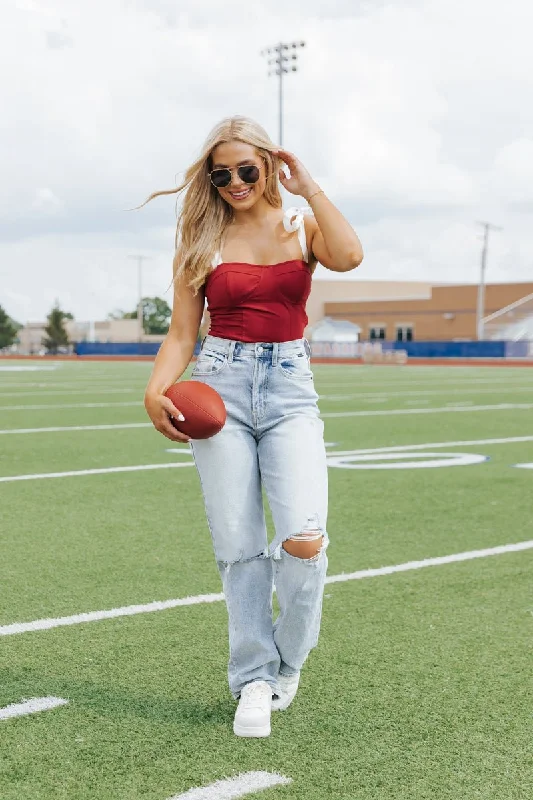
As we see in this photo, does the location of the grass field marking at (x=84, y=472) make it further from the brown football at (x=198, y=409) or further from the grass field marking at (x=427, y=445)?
the brown football at (x=198, y=409)

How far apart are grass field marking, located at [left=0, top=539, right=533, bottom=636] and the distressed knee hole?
4.92 feet

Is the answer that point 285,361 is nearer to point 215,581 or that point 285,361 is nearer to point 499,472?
point 215,581

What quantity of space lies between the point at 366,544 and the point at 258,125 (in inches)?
128

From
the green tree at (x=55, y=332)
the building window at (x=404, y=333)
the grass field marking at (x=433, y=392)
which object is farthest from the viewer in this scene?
the green tree at (x=55, y=332)

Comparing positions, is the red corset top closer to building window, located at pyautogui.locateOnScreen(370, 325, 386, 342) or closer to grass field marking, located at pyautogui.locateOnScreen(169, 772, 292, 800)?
grass field marking, located at pyautogui.locateOnScreen(169, 772, 292, 800)

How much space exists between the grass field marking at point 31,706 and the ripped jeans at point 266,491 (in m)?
0.58

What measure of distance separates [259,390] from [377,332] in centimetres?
7975

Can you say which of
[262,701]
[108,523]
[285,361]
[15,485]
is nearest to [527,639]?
[262,701]

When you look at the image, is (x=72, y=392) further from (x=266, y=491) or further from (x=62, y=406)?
(x=266, y=491)

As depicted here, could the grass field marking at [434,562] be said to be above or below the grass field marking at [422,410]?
above

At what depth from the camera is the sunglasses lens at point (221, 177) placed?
133 inches

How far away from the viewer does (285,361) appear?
3.38 meters

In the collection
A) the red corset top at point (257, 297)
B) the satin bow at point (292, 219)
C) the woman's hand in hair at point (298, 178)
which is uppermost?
the woman's hand in hair at point (298, 178)

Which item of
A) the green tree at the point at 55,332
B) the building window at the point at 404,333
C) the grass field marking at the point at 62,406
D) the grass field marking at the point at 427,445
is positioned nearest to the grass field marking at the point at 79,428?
the grass field marking at the point at 62,406
